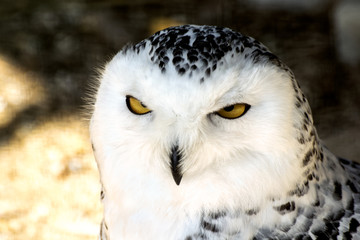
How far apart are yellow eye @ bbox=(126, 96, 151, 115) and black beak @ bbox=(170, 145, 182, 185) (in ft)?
0.38

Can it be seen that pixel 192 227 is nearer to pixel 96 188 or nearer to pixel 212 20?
pixel 96 188

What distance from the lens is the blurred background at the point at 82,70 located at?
9.05ft

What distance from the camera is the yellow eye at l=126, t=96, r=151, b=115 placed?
1404 millimetres

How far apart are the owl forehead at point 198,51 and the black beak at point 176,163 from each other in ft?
0.60

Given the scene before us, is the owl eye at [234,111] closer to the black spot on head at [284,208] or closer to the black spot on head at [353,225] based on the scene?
the black spot on head at [284,208]

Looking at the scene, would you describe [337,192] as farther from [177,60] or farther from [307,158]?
[177,60]

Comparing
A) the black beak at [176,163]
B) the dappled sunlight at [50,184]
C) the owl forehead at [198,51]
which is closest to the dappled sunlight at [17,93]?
the dappled sunlight at [50,184]

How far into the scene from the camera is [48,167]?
2799 millimetres

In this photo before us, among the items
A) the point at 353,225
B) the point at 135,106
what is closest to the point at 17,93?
the point at 135,106

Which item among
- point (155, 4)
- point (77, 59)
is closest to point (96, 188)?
point (77, 59)

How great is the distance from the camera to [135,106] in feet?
4.63

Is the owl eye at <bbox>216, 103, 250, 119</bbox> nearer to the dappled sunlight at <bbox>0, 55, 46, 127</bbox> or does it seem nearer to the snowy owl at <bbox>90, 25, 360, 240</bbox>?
the snowy owl at <bbox>90, 25, 360, 240</bbox>

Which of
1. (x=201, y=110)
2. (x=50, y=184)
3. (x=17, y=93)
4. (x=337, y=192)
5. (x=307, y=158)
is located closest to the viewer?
(x=201, y=110)

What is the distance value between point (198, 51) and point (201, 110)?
149mm
